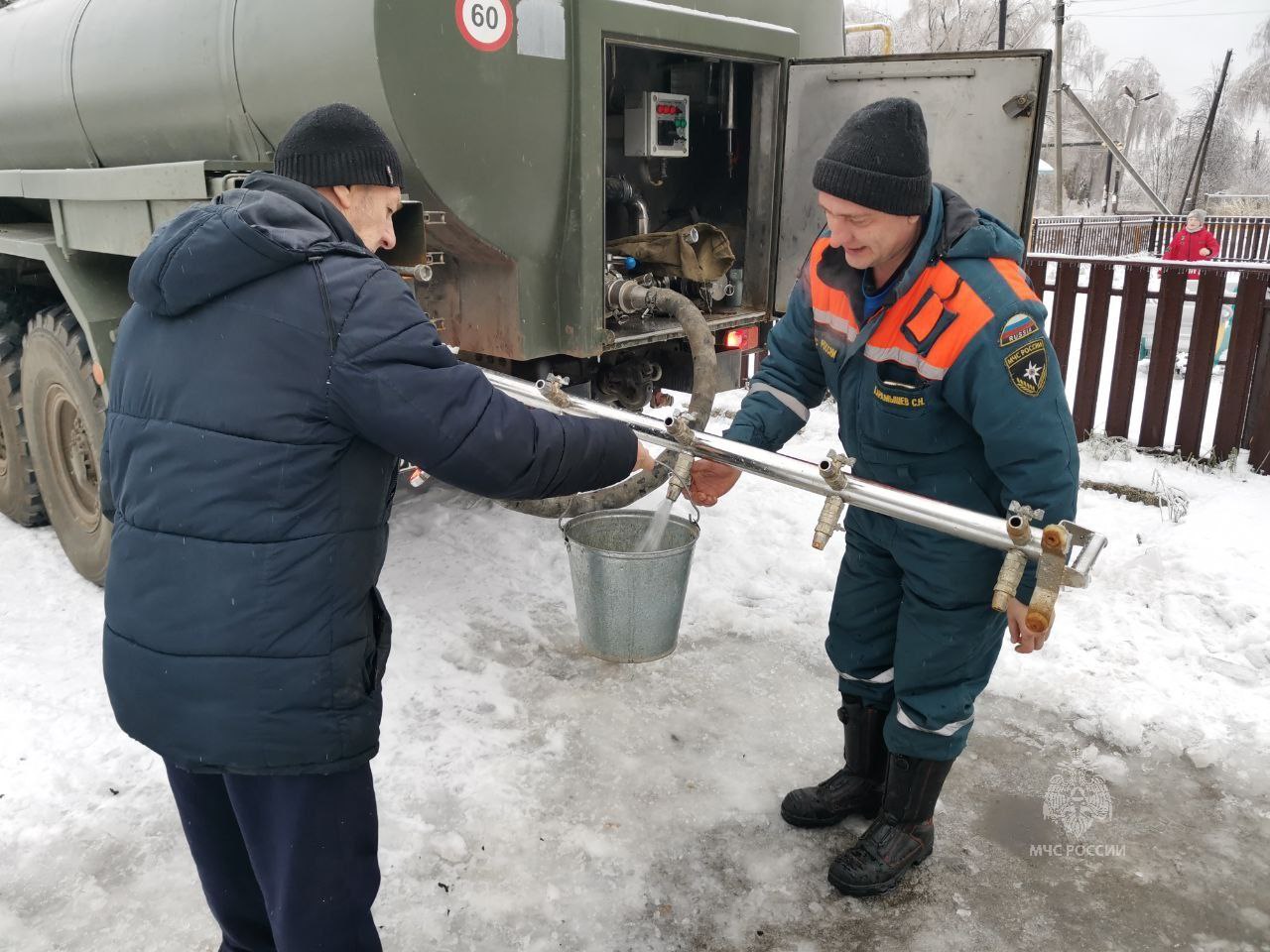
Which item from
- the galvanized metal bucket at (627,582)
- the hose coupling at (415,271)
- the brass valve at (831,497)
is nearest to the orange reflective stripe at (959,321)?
the brass valve at (831,497)

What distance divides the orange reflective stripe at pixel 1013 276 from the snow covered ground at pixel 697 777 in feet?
5.22

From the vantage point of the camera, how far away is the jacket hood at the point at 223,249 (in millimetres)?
1591

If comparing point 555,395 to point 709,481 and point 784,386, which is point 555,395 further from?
point 784,386

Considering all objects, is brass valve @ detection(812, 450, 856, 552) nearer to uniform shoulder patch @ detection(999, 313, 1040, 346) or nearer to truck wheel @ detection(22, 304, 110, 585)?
uniform shoulder patch @ detection(999, 313, 1040, 346)

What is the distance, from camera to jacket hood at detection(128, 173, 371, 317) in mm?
1591

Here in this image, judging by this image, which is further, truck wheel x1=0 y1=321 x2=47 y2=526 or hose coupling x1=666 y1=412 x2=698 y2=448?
truck wheel x1=0 y1=321 x2=47 y2=526

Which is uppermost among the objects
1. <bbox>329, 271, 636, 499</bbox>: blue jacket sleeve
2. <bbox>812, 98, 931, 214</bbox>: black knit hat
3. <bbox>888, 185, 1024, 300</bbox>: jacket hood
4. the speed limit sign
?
the speed limit sign

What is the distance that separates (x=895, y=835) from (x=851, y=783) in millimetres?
268

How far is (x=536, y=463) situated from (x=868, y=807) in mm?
1733

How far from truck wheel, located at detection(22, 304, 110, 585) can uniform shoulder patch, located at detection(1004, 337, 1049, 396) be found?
11.5 feet

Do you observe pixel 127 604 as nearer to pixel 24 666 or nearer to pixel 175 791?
pixel 175 791

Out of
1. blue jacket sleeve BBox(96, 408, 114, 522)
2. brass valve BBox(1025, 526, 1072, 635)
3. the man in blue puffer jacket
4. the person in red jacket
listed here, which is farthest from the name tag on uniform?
the person in red jacket

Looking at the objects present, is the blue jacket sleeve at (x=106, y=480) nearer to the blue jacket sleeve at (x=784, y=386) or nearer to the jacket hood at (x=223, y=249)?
the jacket hood at (x=223, y=249)

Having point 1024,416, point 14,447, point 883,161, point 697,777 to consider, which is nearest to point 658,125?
point 883,161
